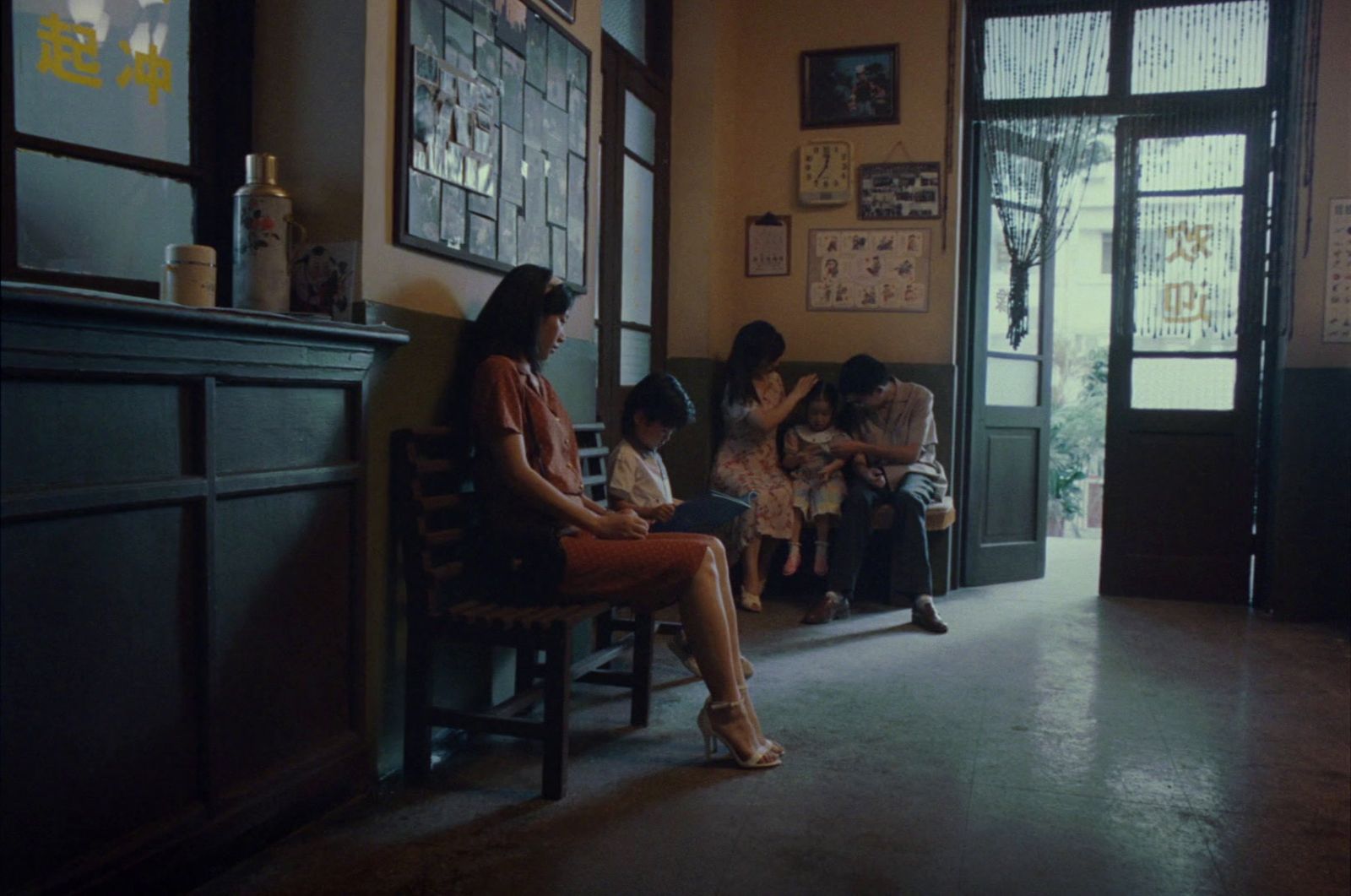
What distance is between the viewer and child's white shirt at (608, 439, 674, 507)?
10.8 feet

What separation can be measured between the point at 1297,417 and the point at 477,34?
3.83 metres

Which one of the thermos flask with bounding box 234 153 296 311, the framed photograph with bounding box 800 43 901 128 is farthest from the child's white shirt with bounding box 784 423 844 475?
the thermos flask with bounding box 234 153 296 311

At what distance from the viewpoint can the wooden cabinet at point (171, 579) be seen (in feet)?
4.92

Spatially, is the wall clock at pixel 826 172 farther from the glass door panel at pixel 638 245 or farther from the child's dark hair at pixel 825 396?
the child's dark hair at pixel 825 396

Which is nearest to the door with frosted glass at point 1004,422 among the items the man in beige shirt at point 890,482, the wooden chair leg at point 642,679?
the man in beige shirt at point 890,482

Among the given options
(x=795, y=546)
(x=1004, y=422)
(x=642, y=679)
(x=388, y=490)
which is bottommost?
(x=642, y=679)

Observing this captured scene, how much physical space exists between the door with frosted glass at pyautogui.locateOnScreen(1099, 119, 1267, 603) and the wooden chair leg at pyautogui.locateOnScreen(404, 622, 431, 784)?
366cm

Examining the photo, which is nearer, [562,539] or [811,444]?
[562,539]

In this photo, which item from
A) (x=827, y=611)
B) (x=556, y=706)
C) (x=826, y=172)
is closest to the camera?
(x=556, y=706)

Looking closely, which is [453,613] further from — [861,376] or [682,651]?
[861,376]

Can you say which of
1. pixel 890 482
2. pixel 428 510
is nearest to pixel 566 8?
pixel 428 510

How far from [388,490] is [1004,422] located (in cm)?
364

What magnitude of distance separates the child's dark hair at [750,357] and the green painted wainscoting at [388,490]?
7.03 feet

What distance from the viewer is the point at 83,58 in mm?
1894
